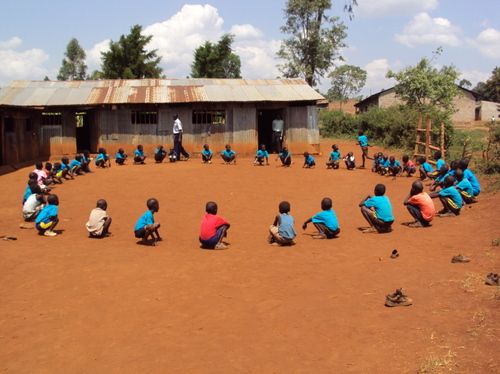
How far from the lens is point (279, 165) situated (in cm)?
2044

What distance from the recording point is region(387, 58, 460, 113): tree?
3014cm

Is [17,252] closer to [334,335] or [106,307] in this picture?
[106,307]

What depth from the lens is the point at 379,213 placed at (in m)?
9.47

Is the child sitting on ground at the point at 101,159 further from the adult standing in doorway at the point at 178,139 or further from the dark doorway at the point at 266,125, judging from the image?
the dark doorway at the point at 266,125

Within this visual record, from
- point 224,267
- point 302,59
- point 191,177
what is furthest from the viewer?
point 302,59

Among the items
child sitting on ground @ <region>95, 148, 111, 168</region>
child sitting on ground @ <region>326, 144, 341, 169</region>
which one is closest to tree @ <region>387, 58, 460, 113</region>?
child sitting on ground @ <region>326, 144, 341, 169</region>

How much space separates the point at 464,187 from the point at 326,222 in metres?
4.49

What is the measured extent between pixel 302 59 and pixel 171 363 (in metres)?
36.2

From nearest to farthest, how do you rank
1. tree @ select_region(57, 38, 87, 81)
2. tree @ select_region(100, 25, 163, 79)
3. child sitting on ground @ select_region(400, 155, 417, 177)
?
1. child sitting on ground @ select_region(400, 155, 417, 177)
2. tree @ select_region(100, 25, 163, 79)
3. tree @ select_region(57, 38, 87, 81)

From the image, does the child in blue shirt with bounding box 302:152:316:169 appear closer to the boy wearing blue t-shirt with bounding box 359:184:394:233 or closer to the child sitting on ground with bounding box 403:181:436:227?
the child sitting on ground with bounding box 403:181:436:227

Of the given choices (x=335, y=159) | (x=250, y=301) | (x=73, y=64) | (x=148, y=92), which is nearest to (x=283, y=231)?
(x=250, y=301)

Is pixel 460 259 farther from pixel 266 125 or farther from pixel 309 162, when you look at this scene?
pixel 266 125

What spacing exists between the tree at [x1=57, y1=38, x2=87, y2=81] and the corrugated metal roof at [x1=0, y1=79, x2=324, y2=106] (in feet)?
85.4

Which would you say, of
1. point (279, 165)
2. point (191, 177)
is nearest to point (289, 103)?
point (279, 165)
